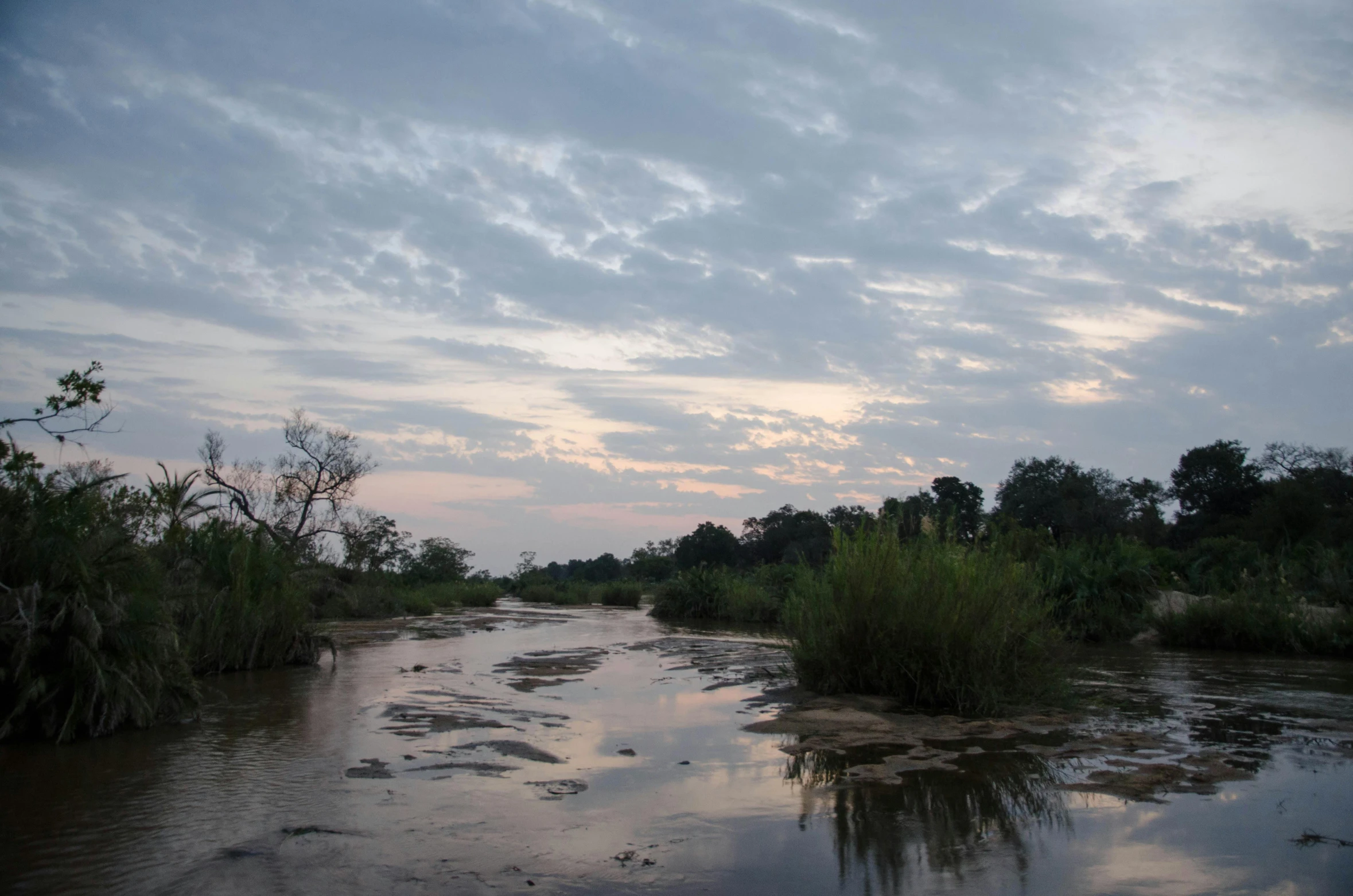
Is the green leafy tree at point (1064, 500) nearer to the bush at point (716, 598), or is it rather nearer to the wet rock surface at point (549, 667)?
the bush at point (716, 598)

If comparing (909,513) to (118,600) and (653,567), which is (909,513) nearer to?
(118,600)

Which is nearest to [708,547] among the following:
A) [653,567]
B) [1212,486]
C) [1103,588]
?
[653,567]

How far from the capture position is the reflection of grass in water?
350cm

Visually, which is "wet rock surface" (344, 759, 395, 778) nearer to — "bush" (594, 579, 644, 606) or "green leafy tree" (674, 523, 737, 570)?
"bush" (594, 579, 644, 606)

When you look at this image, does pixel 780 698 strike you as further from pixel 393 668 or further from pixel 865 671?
pixel 393 668

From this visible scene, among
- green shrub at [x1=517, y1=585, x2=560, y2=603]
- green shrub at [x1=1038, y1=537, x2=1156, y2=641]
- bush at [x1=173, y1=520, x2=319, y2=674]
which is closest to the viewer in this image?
bush at [x1=173, y1=520, x2=319, y2=674]

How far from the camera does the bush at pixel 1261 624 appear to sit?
12438mm

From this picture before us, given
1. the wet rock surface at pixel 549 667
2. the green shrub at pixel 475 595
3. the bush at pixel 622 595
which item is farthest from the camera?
the bush at pixel 622 595

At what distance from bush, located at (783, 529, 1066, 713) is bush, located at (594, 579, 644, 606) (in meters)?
32.5

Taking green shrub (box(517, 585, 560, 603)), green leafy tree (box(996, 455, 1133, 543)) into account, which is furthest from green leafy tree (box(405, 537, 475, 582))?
green leafy tree (box(996, 455, 1133, 543))

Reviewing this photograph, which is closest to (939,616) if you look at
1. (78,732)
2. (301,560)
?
(78,732)

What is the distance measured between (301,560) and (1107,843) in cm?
1249

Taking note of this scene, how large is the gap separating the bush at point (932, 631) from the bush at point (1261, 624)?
7.63 m

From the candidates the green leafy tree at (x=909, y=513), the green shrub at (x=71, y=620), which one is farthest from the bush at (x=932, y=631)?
the green shrub at (x=71, y=620)
